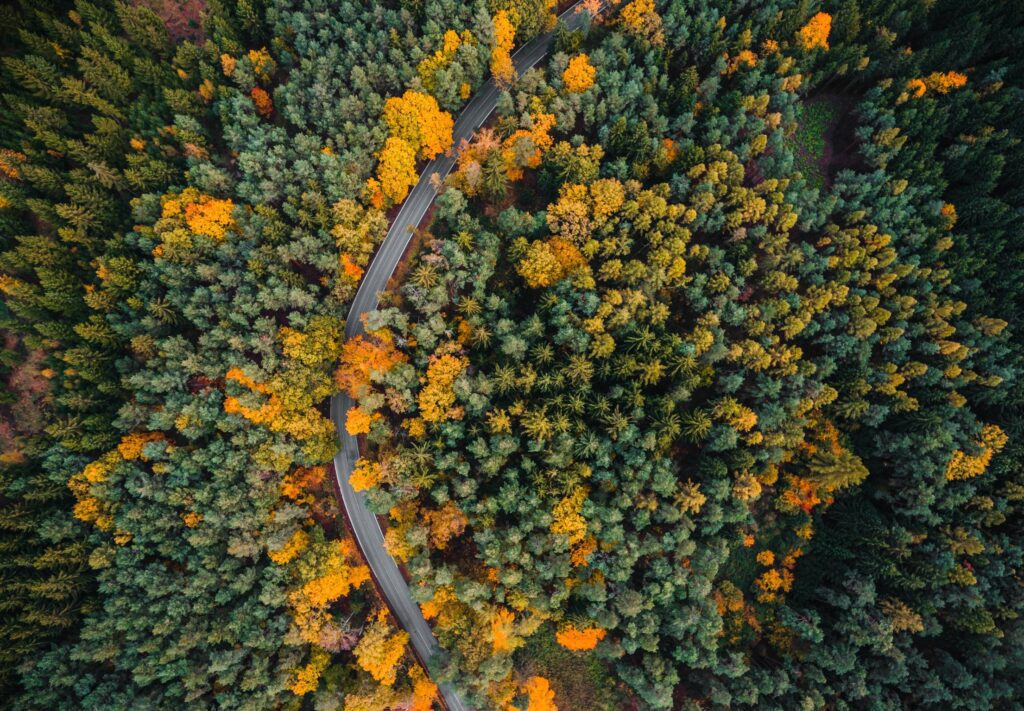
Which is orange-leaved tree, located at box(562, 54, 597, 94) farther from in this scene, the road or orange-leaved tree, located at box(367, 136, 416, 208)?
orange-leaved tree, located at box(367, 136, 416, 208)

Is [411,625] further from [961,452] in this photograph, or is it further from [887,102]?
[887,102]

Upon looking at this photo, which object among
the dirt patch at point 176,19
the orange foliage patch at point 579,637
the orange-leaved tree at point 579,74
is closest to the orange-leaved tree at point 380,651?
the orange foliage patch at point 579,637

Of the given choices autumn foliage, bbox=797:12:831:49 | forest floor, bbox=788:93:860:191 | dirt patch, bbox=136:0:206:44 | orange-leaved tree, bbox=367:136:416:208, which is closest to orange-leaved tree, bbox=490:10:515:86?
orange-leaved tree, bbox=367:136:416:208

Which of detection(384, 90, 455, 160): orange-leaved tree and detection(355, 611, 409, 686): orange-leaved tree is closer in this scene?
detection(355, 611, 409, 686): orange-leaved tree

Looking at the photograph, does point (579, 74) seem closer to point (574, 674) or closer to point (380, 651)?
point (380, 651)

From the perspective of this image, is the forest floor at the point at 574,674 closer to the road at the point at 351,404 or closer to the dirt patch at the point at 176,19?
the road at the point at 351,404
